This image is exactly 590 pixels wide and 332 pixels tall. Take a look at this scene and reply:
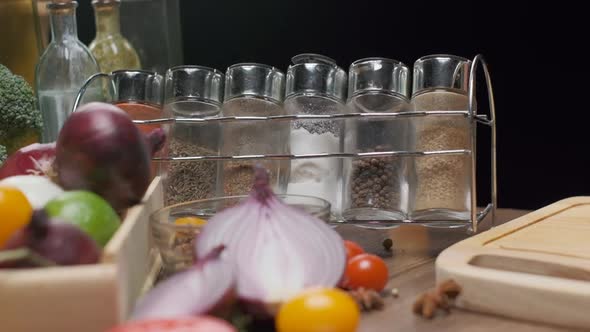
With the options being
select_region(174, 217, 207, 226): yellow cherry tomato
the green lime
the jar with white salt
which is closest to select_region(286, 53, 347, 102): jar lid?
the jar with white salt

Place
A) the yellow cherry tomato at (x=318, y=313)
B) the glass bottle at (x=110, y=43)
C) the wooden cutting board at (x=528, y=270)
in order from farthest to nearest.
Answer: the glass bottle at (x=110, y=43), the wooden cutting board at (x=528, y=270), the yellow cherry tomato at (x=318, y=313)

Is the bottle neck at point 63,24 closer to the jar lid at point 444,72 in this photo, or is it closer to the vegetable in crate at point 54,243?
the jar lid at point 444,72

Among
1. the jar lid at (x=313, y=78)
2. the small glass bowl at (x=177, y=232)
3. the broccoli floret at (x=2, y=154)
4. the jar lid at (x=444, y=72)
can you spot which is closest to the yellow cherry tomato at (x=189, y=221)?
the small glass bowl at (x=177, y=232)

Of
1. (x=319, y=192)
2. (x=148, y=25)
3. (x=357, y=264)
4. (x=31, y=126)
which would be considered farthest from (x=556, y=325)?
(x=148, y=25)

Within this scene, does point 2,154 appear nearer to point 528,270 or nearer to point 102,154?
point 102,154

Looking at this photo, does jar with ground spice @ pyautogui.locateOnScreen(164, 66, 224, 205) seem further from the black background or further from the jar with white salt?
the black background

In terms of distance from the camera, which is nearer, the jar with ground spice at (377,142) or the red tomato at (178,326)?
the red tomato at (178,326)
